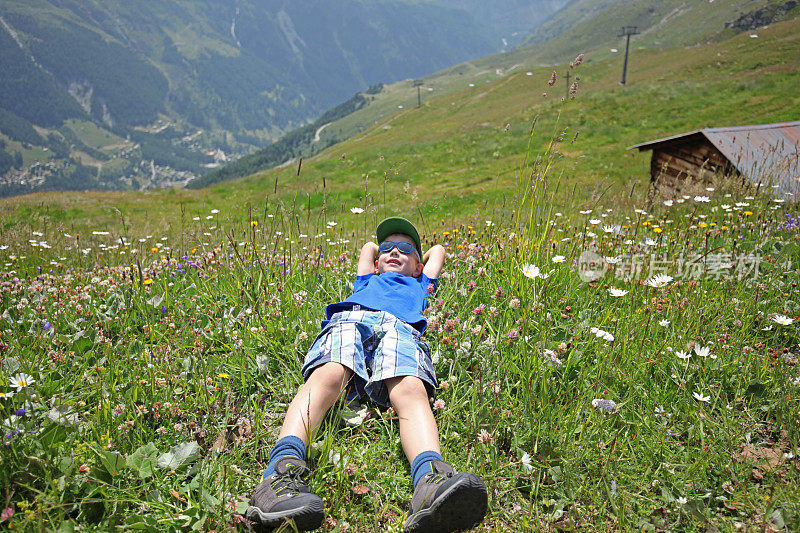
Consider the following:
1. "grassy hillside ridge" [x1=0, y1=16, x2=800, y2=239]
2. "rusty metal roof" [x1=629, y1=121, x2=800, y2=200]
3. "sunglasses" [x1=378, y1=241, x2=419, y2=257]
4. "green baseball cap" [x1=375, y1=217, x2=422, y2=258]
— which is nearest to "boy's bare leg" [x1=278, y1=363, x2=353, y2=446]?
"sunglasses" [x1=378, y1=241, x2=419, y2=257]

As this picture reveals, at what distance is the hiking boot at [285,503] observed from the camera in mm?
2156

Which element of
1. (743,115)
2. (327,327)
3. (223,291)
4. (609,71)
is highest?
(609,71)

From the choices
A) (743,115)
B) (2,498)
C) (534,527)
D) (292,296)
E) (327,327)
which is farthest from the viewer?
(743,115)

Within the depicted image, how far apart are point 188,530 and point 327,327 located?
156cm

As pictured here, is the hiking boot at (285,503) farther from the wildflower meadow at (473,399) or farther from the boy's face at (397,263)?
the boy's face at (397,263)

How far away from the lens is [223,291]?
4.48m

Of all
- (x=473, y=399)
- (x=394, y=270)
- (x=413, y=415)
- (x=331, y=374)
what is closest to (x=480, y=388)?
(x=473, y=399)

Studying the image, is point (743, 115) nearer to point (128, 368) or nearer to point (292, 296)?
point (292, 296)

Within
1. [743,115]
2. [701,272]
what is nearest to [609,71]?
[743,115]

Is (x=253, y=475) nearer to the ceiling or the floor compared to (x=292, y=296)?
nearer to the floor

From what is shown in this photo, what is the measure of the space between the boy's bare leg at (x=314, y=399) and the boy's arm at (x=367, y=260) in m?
1.65

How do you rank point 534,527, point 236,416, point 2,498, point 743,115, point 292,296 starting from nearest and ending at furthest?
point 2,498
point 534,527
point 236,416
point 292,296
point 743,115

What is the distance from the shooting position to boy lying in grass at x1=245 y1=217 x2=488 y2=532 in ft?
7.25

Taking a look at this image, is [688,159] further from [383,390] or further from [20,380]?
[20,380]
